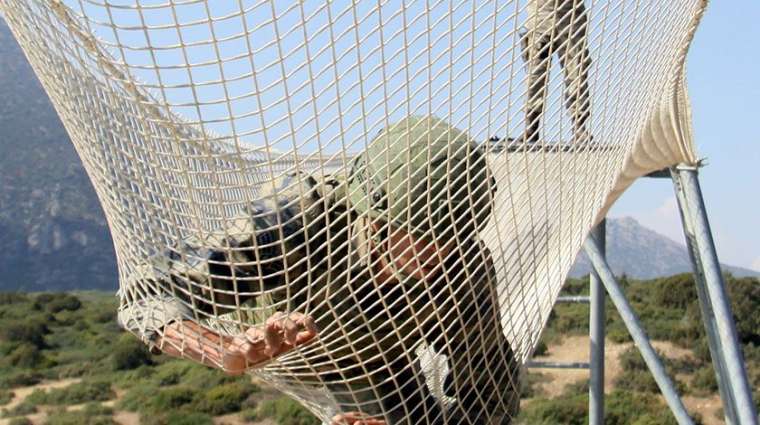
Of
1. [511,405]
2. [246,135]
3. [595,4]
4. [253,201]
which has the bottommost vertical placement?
[511,405]

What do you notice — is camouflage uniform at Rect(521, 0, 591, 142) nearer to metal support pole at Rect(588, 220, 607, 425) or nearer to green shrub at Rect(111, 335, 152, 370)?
metal support pole at Rect(588, 220, 607, 425)

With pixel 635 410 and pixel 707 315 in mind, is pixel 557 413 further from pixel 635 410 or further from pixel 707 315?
pixel 707 315

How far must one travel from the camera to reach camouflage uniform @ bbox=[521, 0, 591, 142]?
237cm

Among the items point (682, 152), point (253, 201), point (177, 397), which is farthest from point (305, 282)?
point (177, 397)

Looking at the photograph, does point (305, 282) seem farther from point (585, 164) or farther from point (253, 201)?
point (585, 164)

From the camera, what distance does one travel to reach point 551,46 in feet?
7.89

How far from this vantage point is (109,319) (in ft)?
83.7

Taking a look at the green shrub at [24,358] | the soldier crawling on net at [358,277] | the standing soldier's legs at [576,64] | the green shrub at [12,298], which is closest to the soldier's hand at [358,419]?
the soldier crawling on net at [358,277]

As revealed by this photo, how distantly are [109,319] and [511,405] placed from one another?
24.0m

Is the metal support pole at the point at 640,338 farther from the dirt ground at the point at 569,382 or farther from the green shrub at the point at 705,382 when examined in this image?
the green shrub at the point at 705,382

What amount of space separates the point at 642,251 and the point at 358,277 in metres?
140

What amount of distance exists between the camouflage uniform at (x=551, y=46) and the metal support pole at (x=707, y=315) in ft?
5.00

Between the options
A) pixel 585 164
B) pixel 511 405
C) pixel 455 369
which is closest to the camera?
pixel 455 369

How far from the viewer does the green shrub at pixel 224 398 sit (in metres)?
16.5
